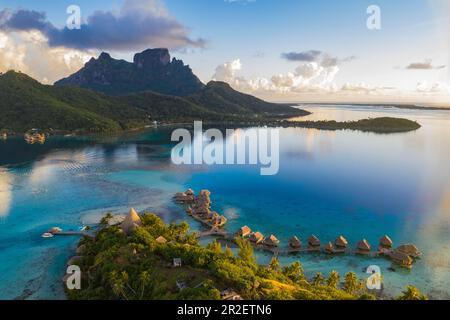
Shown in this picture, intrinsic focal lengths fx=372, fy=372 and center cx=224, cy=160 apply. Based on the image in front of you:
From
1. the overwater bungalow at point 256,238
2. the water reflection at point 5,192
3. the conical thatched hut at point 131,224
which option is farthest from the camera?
the water reflection at point 5,192

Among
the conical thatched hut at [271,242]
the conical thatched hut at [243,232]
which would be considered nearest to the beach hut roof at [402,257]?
the conical thatched hut at [271,242]

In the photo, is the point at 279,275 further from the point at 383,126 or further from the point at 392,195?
the point at 383,126

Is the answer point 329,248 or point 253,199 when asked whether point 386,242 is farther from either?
point 253,199

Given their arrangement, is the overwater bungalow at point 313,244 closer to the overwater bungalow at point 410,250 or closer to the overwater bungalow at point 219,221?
the overwater bungalow at point 410,250

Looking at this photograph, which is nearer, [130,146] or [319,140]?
[130,146]
